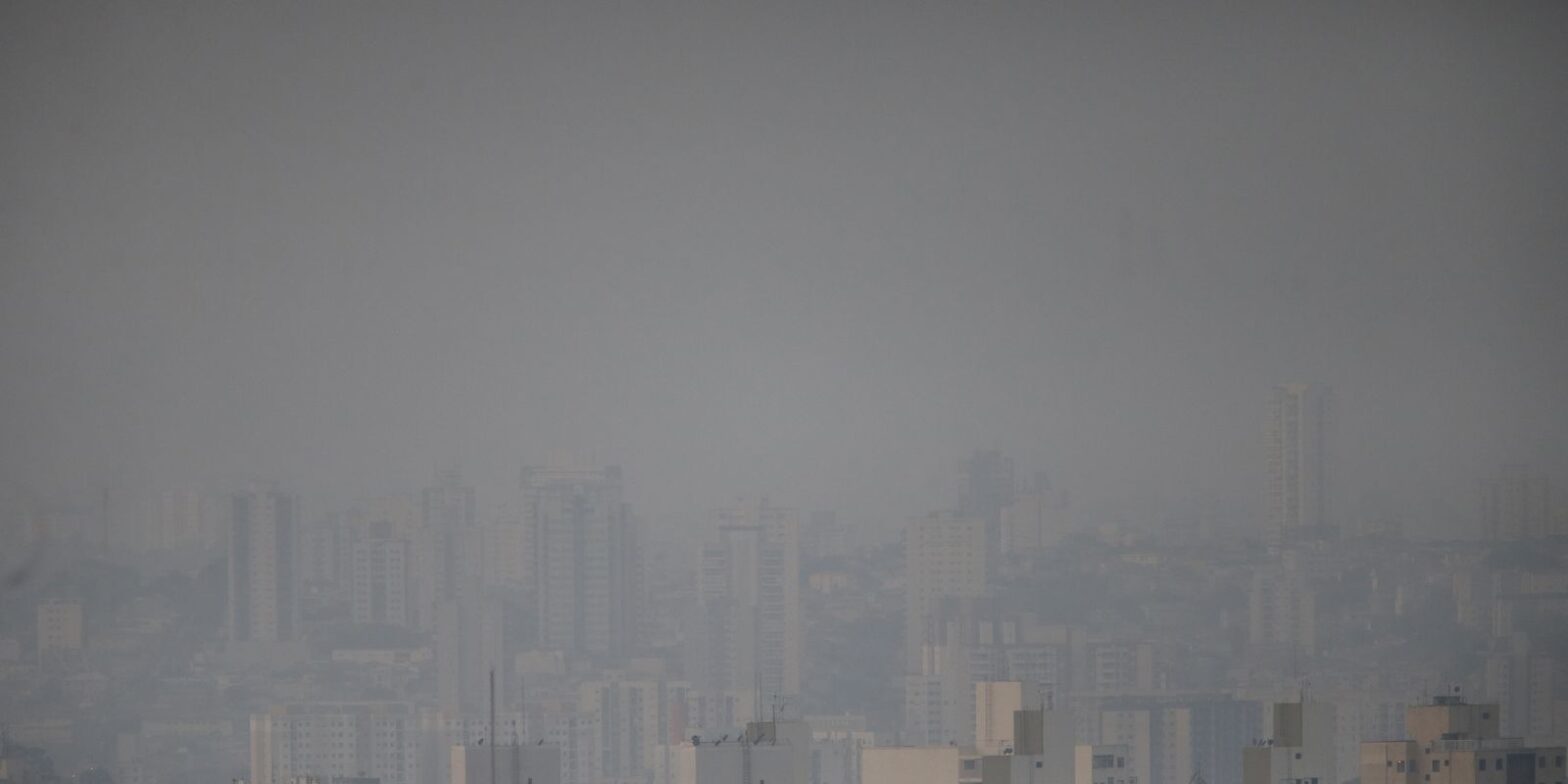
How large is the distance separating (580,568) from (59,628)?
1866 millimetres

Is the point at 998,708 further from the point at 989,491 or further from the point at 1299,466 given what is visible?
the point at 1299,466

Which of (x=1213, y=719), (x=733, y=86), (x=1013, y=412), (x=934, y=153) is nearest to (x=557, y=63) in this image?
(x=733, y=86)

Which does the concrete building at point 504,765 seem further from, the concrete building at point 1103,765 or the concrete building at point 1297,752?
the concrete building at point 1297,752

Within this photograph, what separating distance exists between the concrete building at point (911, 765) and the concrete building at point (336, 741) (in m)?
1.54

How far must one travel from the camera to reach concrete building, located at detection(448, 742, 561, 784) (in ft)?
26.0

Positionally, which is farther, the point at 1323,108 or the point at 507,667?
the point at 1323,108

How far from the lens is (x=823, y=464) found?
423 inches

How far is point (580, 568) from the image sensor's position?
398 inches


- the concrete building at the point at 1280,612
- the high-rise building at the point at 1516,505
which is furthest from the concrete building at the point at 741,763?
the high-rise building at the point at 1516,505

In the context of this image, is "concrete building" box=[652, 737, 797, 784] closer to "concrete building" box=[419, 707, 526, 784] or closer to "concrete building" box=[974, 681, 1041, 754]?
"concrete building" box=[974, 681, 1041, 754]

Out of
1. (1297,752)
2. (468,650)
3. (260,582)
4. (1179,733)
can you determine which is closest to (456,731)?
(468,650)

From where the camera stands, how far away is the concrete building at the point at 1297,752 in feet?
26.5

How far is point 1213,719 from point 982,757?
1711 mm

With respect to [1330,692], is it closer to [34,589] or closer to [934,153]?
[934,153]
